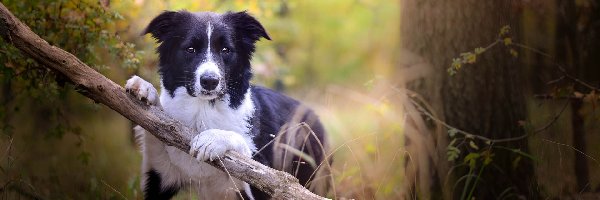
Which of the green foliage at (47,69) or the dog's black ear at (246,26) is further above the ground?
the dog's black ear at (246,26)

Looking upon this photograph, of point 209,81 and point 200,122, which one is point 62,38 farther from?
point 209,81

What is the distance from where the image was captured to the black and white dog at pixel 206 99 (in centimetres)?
431

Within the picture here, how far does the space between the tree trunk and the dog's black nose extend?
5.59 feet

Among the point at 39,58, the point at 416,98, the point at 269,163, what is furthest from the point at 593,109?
the point at 39,58

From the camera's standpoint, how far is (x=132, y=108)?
3.92m

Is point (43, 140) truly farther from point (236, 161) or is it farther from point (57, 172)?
point (236, 161)

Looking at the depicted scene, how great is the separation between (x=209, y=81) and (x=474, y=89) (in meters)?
2.04

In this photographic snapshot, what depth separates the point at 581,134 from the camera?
537cm

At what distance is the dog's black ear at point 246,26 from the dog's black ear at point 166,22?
0.31 meters

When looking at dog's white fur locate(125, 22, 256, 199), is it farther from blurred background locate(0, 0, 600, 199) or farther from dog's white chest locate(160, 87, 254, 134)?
blurred background locate(0, 0, 600, 199)

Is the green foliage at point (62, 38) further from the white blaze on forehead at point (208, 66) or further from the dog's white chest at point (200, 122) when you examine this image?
the white blaze on forehead at point (208, 66)

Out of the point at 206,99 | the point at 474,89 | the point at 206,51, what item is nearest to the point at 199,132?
the point at 206,99

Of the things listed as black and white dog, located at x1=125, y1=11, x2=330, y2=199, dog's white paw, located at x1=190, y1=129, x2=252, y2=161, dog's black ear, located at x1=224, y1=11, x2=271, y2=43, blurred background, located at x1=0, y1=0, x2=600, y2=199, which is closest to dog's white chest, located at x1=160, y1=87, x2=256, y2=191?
black and white dog, located at x1=125, y1=11, x2=330, y2=199

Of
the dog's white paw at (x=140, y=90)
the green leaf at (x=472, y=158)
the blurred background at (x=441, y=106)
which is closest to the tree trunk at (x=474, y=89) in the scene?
the blurred background at (x=441, y=106)
